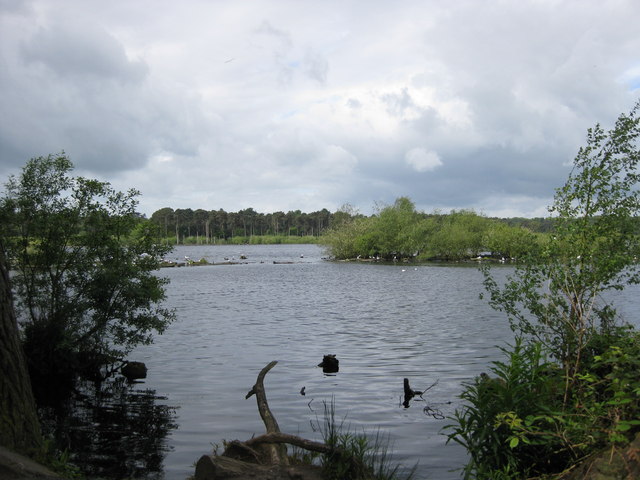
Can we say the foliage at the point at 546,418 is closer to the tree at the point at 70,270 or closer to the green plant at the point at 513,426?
the green plant at the point at 513,426

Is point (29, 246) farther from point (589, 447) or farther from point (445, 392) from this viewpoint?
point (589, 447)

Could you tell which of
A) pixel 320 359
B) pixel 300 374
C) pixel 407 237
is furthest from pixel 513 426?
pixel 407 237

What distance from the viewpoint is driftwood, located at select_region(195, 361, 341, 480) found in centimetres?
774

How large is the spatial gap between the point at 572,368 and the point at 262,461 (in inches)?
191

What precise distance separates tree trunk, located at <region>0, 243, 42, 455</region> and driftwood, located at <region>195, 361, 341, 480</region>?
7.92ft

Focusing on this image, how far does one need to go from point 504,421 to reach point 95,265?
579 inches

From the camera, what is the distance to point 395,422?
14398 mm

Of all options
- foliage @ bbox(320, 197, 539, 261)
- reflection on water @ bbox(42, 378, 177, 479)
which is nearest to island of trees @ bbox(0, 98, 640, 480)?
reflection on water @ bbox(42, 378, 177, 479)

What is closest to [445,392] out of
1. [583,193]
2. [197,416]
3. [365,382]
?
[365,382]

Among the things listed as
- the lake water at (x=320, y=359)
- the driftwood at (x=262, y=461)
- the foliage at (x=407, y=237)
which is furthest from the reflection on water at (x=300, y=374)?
the foliage at (x=407, y=237)

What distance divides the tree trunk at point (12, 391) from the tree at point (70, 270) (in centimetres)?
938

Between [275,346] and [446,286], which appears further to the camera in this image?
[446,286]

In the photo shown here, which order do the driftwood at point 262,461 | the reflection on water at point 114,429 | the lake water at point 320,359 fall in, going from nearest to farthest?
the driftwood at point 262,461 → the reflection on water at point 114,429 → the lake water at point 320,359

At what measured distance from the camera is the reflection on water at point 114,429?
464 inches
